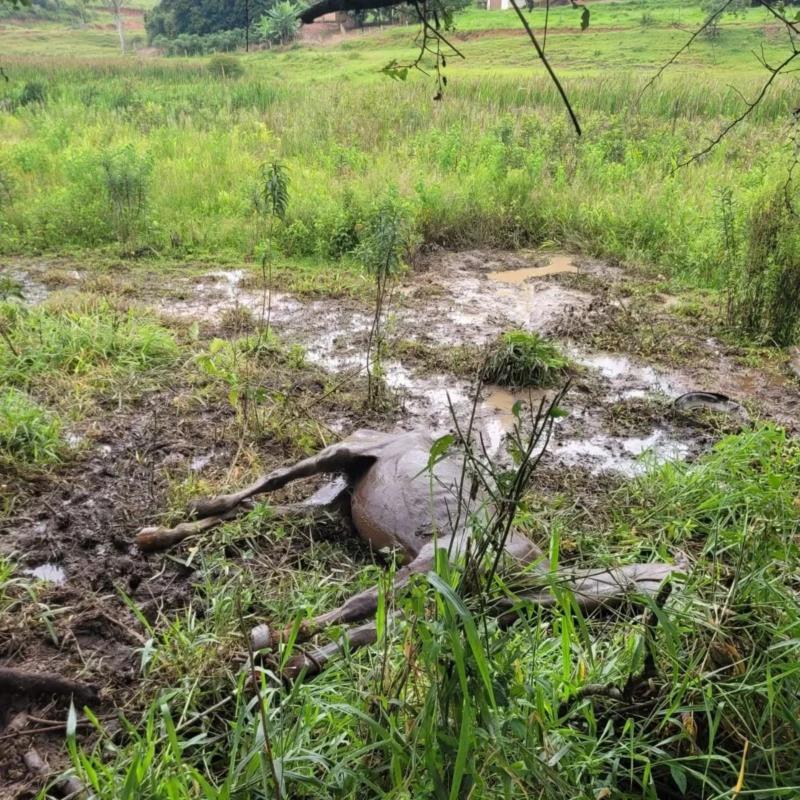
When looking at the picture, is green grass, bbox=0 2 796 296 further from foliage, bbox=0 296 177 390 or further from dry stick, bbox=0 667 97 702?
dry stick, bbox=0 667 97 702

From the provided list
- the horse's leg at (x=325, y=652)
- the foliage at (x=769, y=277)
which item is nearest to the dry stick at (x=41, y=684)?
the horse's leg at (x=325, y=652)

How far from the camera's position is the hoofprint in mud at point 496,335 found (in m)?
4.31

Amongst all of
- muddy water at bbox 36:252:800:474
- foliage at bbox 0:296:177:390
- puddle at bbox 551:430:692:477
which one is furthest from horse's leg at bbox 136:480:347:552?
foliage at bbox 0:296:177:390

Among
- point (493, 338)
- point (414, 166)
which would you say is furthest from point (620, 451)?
point (414, 166)

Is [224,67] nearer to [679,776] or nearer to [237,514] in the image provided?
[237,514]

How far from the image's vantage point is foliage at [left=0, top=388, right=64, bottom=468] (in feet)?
11.4

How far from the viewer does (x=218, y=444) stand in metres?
3.88

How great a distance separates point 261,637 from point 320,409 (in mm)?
2239

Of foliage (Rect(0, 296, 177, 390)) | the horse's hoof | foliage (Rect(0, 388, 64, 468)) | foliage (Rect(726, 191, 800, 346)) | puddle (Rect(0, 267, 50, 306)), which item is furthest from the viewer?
puddle (Rect(0, 267, 50, 306))

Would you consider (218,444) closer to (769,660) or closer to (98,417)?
(98,417)

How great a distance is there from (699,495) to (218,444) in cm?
252

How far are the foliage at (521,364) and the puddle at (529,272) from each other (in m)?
2.15

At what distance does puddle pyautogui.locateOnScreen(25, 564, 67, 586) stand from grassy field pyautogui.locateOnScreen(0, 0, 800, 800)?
6 centimetres

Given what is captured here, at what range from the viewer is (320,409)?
4.36 m
